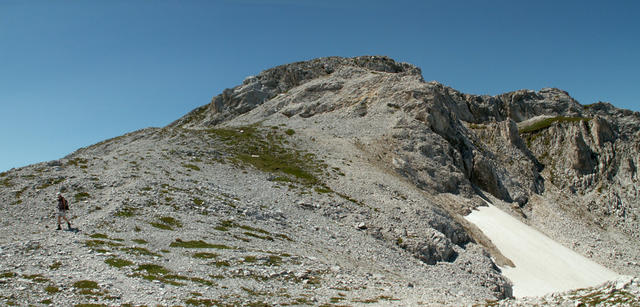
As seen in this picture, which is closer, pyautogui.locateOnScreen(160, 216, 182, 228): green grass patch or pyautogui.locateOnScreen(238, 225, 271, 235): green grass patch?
pyautogui.locateOnScreen(160, 216, 182, 228): green grass patch

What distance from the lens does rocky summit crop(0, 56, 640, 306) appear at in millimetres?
19266

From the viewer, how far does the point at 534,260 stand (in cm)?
4703

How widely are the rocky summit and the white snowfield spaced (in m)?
2.09

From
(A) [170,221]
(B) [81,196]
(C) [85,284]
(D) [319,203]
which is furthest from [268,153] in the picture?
(C) [85,284]

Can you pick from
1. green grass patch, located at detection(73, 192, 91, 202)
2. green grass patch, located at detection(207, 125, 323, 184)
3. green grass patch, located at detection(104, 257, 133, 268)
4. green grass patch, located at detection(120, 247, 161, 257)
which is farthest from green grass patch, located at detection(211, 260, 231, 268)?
green grass patch, located at detection(207, 125, 323, 184)

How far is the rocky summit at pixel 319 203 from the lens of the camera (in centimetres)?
1927

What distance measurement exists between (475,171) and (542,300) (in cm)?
5682

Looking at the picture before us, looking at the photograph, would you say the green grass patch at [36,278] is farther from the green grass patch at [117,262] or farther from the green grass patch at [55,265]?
the green grass patch at [117,262]

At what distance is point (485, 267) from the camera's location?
3653 centimetres

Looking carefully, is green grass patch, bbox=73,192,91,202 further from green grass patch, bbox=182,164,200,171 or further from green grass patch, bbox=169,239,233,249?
green grass patch, bbox=182,164,200,171

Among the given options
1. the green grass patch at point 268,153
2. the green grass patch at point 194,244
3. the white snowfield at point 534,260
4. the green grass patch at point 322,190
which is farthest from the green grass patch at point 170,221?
the white snowfield at point 534,260

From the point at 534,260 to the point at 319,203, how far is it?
26.1 meters

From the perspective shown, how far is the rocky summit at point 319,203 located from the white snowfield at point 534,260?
209 centimetres

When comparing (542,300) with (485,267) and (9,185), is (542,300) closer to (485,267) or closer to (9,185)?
(485,267)
